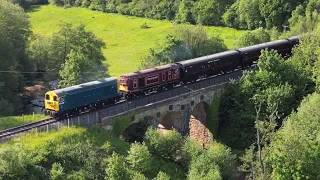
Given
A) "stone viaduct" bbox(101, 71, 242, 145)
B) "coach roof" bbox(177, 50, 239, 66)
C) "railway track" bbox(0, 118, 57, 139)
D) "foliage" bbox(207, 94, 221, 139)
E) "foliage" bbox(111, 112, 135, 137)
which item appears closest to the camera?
"railway track" bbox(0, 118, 57, 139)

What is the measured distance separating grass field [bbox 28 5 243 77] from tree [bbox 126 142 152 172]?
42.2 meters

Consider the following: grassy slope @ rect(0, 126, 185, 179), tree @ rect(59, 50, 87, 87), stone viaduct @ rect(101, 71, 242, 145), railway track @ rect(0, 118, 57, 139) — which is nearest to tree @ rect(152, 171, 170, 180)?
grassy slope @ rect(0, 126, 185, 179)

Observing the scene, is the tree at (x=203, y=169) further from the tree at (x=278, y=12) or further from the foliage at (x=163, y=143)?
the tree at (x=278, y=12)

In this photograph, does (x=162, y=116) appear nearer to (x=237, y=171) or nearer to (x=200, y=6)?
(x=237, y=171)

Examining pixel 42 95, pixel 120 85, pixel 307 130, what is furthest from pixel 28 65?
pixel 307 130

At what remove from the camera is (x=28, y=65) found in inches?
2800

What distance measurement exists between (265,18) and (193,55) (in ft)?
107

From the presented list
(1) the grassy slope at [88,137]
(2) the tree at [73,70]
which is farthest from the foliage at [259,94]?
(2) the tree at [73,70]

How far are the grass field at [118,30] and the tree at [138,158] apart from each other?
42.2 m

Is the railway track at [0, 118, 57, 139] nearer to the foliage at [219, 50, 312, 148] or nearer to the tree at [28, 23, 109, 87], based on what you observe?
the tree at [28, 23, 109, 87]

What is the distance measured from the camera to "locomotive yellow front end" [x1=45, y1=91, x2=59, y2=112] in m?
45.3

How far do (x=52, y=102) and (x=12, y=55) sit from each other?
2012cm

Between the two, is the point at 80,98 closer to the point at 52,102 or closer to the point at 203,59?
the point at 52,102

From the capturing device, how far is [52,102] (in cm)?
4566
